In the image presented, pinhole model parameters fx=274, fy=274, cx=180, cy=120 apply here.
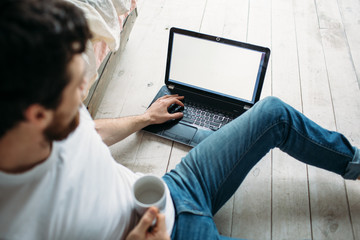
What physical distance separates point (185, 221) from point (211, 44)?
65 centimetres

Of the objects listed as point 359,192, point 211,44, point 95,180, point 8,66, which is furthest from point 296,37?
point 8,66

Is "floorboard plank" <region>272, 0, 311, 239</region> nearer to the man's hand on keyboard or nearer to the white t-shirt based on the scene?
the man's hand on keyboard

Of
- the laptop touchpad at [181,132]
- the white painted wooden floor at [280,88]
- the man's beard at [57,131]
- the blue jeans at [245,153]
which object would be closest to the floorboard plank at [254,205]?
the white painted wooden floor at [280,88]

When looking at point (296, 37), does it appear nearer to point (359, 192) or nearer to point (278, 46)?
point (278, 46)

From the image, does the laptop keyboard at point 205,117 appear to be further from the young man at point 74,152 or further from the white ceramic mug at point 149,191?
the white ceramic mug at point 149,191

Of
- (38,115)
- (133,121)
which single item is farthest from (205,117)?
(38,115)

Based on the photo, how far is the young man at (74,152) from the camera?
0.37 m

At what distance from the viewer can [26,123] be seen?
42cm

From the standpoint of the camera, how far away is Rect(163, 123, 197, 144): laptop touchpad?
41.0 inches

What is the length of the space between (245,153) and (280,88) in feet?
1.94

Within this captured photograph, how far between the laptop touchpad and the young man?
0.65 feet

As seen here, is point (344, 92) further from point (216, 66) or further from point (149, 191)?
point (149, 191)

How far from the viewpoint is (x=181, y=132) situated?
1.06m

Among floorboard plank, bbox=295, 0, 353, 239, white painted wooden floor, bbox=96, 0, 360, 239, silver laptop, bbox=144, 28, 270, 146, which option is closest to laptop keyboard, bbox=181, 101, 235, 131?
silver laptop, bbox=144, 28, 270, 146
